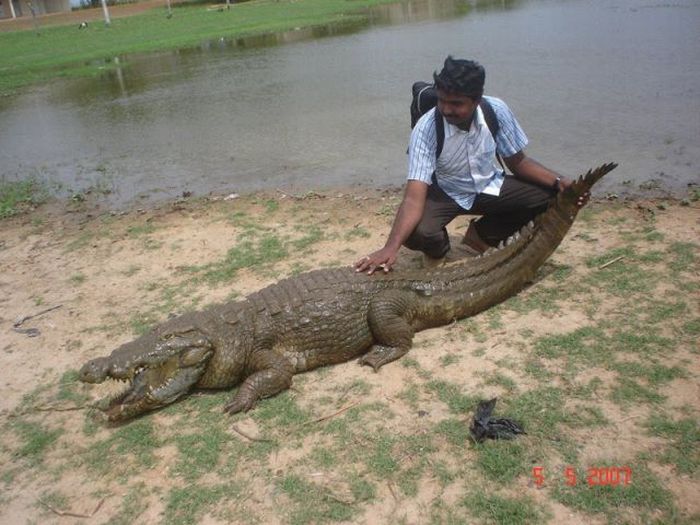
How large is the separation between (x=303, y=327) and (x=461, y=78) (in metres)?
1.89

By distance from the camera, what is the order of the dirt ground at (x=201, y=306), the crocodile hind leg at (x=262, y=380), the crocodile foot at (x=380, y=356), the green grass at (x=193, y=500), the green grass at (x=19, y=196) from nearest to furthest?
the green grass at (x=193, y=500), the dirt ground at (x=201, y=306), the crocodile hind leg at (x=262, y=380), the crocodile foot at (x=380, y=356), the green grass at (x=19, y=196)

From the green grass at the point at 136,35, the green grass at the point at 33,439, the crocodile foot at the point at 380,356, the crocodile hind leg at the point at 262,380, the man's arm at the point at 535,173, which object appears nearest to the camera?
the green grass at the point at 33,439

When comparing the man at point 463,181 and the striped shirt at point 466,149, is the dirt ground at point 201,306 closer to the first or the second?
the man at point 463,181

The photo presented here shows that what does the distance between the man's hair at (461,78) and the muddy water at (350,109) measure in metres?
2.95

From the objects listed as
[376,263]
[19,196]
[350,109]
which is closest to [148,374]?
[376,263]

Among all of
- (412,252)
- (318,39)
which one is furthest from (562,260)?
(318,39)

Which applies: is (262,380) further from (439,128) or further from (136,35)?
(136,35)

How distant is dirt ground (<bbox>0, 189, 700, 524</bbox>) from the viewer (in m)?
2.88

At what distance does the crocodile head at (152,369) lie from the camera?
3.42m

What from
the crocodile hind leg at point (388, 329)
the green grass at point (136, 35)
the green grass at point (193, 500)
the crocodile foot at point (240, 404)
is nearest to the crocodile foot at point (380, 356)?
the crocodile hind leg at point (388, 329)

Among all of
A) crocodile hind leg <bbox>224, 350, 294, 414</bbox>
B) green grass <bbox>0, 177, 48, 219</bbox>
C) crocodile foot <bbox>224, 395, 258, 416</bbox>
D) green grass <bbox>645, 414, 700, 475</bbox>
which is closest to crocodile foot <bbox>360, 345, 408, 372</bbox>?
crocodile hind leg <bbox>224, 350, 294, 414</bbox>

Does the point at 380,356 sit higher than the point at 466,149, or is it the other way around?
the point at 466,149

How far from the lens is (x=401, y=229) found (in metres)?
4.07

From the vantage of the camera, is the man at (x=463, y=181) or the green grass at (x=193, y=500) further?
the man at (x=463, y=181)
